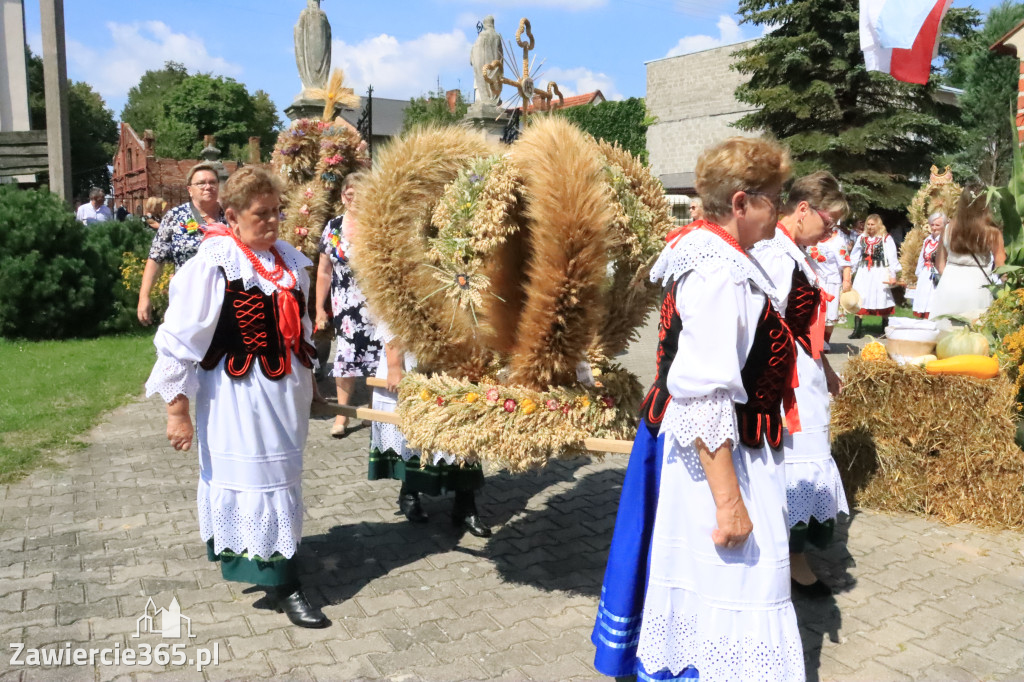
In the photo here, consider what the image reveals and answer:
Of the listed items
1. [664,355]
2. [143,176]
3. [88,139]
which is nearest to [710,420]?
[664,355]

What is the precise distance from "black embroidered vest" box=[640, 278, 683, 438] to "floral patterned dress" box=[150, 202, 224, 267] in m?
4.26

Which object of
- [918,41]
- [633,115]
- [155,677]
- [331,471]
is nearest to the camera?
[155,677]

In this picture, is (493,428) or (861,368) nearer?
(493,428)

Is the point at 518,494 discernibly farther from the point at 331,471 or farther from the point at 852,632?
the point at 852,632

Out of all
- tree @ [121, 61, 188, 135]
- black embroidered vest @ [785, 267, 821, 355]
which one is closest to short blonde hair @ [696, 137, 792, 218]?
black embroidered vest @ [785, 267, 821, 355]

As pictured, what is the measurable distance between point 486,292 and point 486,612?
1551 mm

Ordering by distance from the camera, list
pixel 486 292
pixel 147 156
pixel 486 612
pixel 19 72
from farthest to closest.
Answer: pixel 147 156, pixel 19 72, pixel 486 612, pixel 486 292

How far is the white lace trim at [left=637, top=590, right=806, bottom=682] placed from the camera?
249cm

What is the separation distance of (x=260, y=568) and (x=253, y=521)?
24 cm

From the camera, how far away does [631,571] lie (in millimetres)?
2807

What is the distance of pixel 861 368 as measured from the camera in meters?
5.39

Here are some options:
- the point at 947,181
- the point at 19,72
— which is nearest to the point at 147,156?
the point at 19,72

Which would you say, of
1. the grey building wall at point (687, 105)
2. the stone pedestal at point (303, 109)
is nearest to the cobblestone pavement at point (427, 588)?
the stone pedestal at point (303, 109)

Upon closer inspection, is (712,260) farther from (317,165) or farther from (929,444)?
(317,165)
